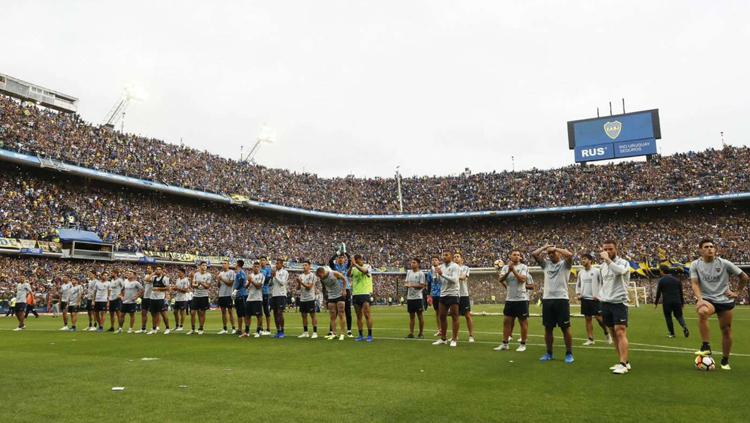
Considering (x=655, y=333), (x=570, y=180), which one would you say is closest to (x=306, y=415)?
(x=655, y=333)

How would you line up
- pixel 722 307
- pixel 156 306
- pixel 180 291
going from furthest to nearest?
pixel 180 291 < pixel 156 306 < pixel 722 307

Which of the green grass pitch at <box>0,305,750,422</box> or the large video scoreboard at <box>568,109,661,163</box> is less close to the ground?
the large video scoreboard at <box>568,109,661,163</box>

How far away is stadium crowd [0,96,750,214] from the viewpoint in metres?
38.2

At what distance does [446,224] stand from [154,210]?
105ft

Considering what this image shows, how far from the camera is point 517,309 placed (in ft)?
36.4

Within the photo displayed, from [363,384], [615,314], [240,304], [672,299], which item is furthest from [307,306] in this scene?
[672,299]

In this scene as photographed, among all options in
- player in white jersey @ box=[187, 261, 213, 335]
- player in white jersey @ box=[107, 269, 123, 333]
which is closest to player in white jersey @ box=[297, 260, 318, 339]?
player in white jersey @ box=[187, 261, 213, 335]

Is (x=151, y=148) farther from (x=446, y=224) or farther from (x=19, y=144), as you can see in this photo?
(x=446, y=224)

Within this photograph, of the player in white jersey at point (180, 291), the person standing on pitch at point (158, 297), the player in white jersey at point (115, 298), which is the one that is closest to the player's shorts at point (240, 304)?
the player in white jersey at point (180, 291)

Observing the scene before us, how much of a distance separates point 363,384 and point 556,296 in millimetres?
4438

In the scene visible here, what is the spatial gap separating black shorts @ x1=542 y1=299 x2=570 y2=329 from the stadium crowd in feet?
119

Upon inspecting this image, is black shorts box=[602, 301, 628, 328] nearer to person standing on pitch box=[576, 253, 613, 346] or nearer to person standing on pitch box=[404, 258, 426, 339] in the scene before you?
person standing on pitch box=[576, 253, 613, 346]

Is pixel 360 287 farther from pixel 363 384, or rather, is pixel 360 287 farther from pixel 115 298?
pixel 115 298

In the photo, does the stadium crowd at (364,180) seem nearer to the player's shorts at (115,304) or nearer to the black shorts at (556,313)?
the player's shorts at (115,304)
